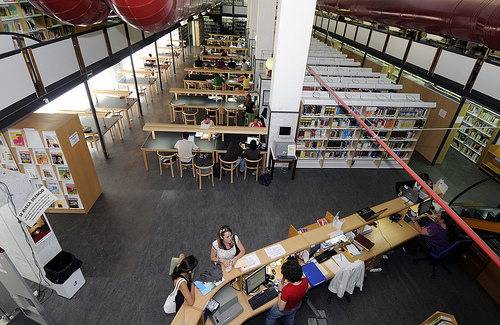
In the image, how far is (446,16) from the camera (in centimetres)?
495

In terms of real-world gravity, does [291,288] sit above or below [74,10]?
below

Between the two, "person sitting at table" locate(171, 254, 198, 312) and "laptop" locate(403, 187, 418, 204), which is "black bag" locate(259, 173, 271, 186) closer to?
"laptop" locate(403, 187, 418, 204)

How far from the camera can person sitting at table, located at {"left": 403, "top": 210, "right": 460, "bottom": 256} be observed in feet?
14.6

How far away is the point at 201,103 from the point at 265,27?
492cm

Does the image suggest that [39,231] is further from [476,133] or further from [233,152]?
[476,133]

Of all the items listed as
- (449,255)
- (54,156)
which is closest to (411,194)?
(449,255)

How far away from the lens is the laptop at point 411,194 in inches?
195

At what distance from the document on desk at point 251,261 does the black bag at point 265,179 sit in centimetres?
329

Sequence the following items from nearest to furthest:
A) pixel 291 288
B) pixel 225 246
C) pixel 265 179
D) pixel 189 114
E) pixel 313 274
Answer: pixel 291 288 → pixel 225 246 → pixel 313 274 → pixel 265 179 → pixel 189 114

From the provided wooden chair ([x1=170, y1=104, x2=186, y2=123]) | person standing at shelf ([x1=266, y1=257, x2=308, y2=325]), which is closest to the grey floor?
person standing at shelf ([x1=266, y1=257, x2=308, y2=325])

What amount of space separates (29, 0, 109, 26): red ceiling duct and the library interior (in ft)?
0.12

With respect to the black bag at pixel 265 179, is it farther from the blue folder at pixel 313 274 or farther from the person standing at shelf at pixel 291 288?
the person standing at shelf at pixel 291 288

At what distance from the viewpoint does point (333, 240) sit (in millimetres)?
4066

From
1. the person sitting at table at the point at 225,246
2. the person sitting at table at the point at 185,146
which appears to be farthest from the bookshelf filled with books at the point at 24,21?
the person sitting at table at the point at 225,246
